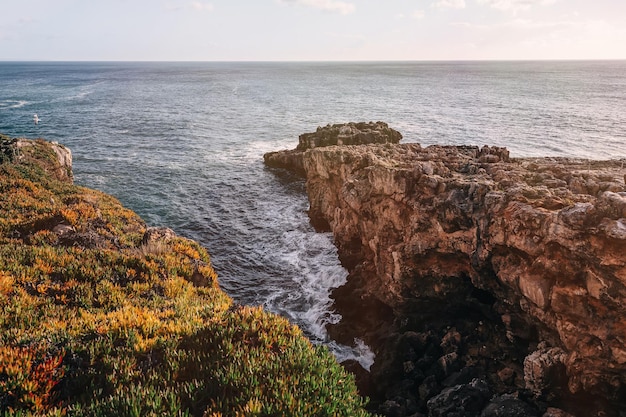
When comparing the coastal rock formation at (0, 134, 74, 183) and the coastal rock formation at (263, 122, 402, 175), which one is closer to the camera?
the coastal rock formation at (0, 134, 74, 183)

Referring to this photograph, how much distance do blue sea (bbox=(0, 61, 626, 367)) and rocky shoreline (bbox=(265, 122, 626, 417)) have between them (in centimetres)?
357

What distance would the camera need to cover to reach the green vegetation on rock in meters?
8.36

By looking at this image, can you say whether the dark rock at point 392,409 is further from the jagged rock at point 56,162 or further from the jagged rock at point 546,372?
the jagged rock at point 56,162

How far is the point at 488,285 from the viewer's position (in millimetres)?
23359

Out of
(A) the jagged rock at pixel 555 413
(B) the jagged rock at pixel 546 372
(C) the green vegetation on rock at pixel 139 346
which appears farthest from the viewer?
(B) the jagged rock at pixel 546 372

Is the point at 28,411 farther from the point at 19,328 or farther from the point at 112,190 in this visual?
the point at 112,190

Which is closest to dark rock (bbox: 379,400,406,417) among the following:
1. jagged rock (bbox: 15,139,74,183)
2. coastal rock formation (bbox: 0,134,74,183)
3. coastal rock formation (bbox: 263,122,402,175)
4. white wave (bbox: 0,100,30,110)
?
coastal rock formation (bbox: 0,134,74,183)

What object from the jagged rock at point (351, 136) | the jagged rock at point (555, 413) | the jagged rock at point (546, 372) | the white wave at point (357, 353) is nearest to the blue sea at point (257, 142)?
the white wave at point (357, 353)

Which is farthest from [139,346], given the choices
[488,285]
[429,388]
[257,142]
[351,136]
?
[257,142]

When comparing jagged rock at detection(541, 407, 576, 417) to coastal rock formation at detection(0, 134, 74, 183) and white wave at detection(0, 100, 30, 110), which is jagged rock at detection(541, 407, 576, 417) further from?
white wave at detection(0, 100, 30, 110)

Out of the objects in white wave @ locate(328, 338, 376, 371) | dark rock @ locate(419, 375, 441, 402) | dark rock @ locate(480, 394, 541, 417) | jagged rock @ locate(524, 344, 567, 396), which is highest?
jagged rock @ locate(524, 344, 567, 396)

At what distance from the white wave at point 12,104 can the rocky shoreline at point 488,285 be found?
12493cm

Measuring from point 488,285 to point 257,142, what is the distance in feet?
214

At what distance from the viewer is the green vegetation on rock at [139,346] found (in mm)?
8359
